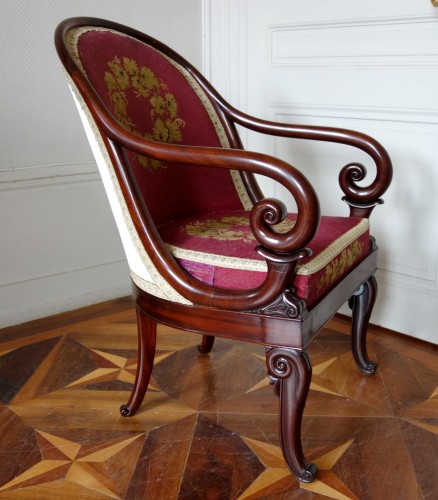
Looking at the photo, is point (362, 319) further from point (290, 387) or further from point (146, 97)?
point (146, 97)

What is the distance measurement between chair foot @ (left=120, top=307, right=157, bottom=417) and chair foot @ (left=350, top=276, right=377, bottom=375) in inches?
20.5

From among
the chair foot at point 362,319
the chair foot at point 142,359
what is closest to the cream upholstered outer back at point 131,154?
the chair foot at point 142,359

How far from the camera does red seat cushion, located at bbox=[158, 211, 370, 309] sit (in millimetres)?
1194

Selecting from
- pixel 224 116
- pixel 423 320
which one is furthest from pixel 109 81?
pixel 423 320

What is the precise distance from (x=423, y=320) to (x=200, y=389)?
2.35 ft

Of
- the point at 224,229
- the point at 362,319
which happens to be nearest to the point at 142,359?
the point at 224,229

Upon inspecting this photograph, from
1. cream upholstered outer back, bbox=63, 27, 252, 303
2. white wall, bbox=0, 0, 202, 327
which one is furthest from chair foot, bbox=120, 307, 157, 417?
white wall, bbox=0, 0, 202, 327

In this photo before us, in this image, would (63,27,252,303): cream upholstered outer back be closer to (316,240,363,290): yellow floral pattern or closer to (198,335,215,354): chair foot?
(316,240,363,290): yellow floral pattern

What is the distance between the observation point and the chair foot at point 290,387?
1183mm

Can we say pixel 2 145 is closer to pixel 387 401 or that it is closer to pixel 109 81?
pixel 109 81

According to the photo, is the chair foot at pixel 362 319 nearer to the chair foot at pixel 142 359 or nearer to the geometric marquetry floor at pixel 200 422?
the geometric marquetry floor at pixel 200 422

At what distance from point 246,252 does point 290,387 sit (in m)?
0.27

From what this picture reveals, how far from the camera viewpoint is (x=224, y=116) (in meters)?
1.67

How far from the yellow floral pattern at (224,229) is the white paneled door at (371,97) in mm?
556
